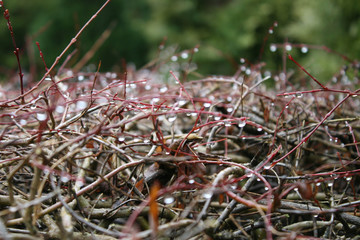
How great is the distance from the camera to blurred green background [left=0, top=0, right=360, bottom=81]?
5.69 meters

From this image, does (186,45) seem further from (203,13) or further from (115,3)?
(115,3)

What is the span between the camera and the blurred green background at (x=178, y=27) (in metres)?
5.69

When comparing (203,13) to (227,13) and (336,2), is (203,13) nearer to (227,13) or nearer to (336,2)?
(227,13)

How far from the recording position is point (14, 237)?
66cm

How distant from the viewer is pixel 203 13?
8508 millimetres

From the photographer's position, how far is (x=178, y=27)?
814cm

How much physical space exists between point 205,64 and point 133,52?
2.05 metres

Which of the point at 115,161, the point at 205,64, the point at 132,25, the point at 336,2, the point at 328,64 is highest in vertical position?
the point at 132,25

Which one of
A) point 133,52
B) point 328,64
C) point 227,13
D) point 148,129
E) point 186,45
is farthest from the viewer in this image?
point 133,52

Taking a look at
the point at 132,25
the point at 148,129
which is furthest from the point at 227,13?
the point at 148,129

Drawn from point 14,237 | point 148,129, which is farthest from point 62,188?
point 148,129

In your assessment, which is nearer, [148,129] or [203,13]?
[148,129]

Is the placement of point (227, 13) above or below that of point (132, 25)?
below

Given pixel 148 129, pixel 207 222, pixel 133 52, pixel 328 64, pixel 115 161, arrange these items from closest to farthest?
pixel 207 222
pixel 115 161
pixel 148 129
pixel 328 64
pixel 133 52
